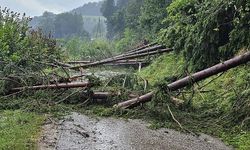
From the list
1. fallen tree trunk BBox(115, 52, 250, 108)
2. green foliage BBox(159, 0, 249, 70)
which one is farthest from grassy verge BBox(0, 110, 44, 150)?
green foliage BBox(159, 0, 249, 70)

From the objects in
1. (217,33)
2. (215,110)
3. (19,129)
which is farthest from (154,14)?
(19,129)

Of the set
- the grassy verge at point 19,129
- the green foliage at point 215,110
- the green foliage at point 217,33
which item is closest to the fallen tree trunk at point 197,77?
the green foliage at point 215,110

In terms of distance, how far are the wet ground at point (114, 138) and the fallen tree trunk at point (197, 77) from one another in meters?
0.84

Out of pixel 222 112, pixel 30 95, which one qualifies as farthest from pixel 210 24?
pixel 30 95

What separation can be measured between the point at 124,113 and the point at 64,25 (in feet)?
422

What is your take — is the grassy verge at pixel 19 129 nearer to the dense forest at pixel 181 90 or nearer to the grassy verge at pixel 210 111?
the dense forest at pixel 181 90

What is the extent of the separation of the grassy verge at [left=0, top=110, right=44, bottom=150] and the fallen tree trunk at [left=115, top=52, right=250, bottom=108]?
2.14 meters

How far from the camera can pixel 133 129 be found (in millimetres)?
8109

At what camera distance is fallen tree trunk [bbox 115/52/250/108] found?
352 inches

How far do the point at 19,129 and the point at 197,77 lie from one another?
4.12 metres

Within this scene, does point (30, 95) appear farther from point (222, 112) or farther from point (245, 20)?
point (245, 20)

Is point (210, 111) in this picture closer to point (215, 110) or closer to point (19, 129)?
point (215, 110)

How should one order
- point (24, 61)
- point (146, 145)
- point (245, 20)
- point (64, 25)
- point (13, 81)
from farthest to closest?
point (64, 25), point (24, 61), point (13, 81), point (245, 20), point (146, 145)

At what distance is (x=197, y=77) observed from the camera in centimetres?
920
